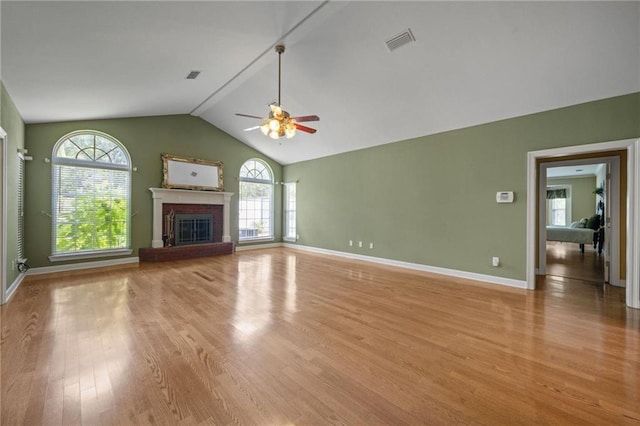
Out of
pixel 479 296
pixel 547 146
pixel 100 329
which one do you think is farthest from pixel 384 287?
pixel 100 329

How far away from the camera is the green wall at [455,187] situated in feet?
12.4

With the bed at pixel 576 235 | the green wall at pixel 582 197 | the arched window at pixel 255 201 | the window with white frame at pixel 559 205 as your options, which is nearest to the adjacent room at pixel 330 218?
the bed at pixel 576 235

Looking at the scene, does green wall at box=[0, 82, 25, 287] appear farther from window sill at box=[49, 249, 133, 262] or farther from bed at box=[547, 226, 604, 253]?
bed at box=[547, 226, 604, 253]

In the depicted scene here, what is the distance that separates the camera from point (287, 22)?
11.0 feet

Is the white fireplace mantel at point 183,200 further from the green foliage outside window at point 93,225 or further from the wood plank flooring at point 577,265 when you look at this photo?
the wood plank flooring at point 577,265

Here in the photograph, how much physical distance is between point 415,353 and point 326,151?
5.59 meters

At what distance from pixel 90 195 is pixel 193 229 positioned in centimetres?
212

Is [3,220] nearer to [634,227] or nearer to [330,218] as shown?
[330,218]

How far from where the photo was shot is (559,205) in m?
11.3

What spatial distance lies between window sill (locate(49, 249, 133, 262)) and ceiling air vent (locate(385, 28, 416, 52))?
632 centimetres

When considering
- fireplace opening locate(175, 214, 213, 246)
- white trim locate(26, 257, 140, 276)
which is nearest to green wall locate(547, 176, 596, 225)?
fireplace opening locate(175, 214, 213, 246)

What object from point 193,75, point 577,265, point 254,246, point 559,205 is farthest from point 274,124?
point 559,205

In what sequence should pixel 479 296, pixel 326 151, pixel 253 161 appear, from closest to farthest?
pixel 479 296 → pixel 326 151 → pixel 253 161

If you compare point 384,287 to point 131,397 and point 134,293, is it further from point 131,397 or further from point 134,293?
point 134,293
